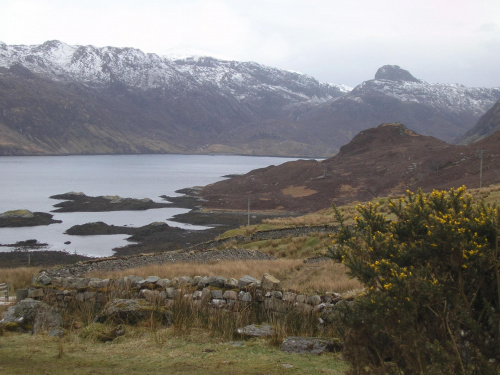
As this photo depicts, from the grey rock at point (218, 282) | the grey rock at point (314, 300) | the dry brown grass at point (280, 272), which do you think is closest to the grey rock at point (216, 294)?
the grey rock at point (218, 282)

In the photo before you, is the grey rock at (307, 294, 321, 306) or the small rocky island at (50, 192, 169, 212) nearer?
the grey rock at (307, 294, 321, 306)

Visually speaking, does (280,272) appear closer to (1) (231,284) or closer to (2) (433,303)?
(1) (231,284)

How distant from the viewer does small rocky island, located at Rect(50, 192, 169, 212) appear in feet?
260

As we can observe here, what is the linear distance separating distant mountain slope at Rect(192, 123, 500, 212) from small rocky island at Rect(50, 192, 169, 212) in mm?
10804

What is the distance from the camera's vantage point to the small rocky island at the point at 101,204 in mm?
79188

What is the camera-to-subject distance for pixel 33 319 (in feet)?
36.8

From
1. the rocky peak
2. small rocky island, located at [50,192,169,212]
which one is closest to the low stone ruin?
small rocky island, located at [50,192,169,212]

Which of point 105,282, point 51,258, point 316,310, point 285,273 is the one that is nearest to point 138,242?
point 51,258

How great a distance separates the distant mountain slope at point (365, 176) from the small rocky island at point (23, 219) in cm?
2743

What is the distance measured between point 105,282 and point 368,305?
8.46 meters

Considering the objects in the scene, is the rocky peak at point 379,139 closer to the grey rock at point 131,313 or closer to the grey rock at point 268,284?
the grey rock at point 268,284

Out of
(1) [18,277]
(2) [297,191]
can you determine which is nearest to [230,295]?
(1) [18,277]

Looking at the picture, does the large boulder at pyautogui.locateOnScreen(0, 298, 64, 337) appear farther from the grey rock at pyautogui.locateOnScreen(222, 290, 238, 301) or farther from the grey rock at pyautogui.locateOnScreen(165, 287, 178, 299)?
the grey rock at pyautogui.locateOnScreen(222, 290, 238, 301)

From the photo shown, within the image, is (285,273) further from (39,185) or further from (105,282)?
(39,185)
